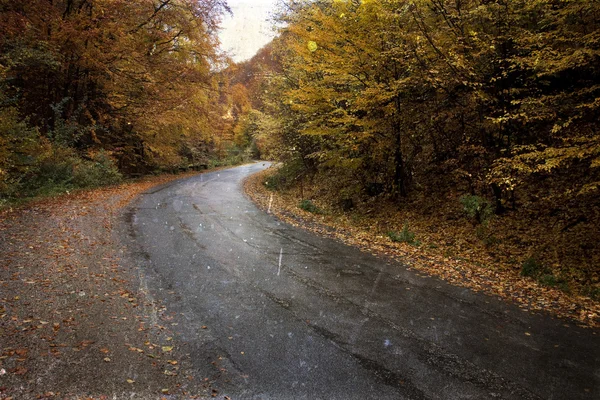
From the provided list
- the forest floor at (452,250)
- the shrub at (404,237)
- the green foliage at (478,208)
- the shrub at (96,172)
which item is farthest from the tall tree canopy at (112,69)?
the green foliage at (478,208)

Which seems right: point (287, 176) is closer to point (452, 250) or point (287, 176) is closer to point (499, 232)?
point (452, 250)

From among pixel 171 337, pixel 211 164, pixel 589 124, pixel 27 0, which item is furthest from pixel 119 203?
pixel 211 164

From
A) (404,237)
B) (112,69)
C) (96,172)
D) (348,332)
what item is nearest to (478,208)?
(404,237)

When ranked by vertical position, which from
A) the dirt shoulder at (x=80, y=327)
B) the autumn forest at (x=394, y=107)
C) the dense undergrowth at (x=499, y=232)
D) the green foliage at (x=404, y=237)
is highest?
the autumn forest at (x=394, y=107)

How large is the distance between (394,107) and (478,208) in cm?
399

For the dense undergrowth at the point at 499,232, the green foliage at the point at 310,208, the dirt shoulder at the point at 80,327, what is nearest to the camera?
the dirt shoulder at the point at 80,327

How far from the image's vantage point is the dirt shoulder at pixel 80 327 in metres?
3.47

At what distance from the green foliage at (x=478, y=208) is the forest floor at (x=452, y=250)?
0.34 meters

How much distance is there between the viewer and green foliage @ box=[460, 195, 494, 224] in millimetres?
10148

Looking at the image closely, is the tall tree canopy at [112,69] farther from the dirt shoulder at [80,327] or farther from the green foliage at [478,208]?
the green foliage at [478,208]

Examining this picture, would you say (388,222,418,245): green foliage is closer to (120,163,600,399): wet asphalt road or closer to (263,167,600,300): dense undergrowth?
(263,167,600,300): dense undergrowth

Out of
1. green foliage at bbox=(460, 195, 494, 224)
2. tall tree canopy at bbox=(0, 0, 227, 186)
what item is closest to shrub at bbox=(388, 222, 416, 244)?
green foliage at bbox=(460, 195, 494, 224)

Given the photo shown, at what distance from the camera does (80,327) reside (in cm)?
446

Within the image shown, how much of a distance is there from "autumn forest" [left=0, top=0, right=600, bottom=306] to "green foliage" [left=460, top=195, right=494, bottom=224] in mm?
39
